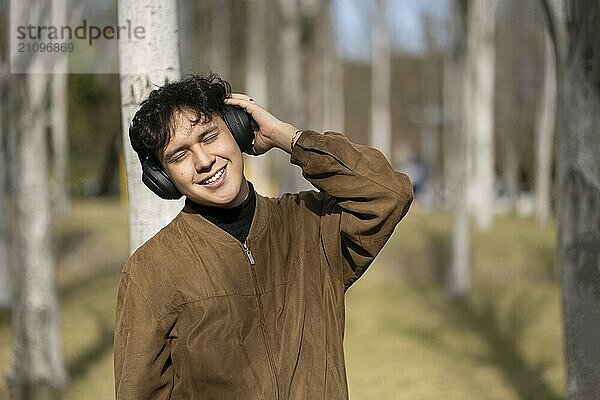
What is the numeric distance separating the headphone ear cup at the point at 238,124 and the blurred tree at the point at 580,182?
274cm

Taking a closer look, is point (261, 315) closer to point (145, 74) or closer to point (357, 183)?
point (357, 183)

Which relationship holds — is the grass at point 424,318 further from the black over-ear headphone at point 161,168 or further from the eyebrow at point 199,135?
the eyebrow at point 199,135

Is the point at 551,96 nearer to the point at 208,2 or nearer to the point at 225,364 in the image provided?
the point at 208,2

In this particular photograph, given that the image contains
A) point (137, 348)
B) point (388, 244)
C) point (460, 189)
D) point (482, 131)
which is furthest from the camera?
point (482, 131)

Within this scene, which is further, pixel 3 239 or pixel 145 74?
pixel 3 239

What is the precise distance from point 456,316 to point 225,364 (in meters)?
10.4

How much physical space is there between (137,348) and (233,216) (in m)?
0.44

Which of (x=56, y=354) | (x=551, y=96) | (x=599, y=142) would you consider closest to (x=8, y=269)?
(x=56, y=354)

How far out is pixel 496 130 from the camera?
37.1m

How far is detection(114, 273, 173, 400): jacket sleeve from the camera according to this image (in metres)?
2.50

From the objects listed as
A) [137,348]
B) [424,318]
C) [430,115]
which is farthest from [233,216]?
[430,115]

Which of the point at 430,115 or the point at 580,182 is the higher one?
the point at 430,115

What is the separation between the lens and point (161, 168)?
105 inches

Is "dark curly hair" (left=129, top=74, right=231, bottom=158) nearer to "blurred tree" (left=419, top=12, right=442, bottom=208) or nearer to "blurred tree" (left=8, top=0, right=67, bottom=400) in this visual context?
"blurred tree" (left=8, top=0, right=67, bottom=400)
